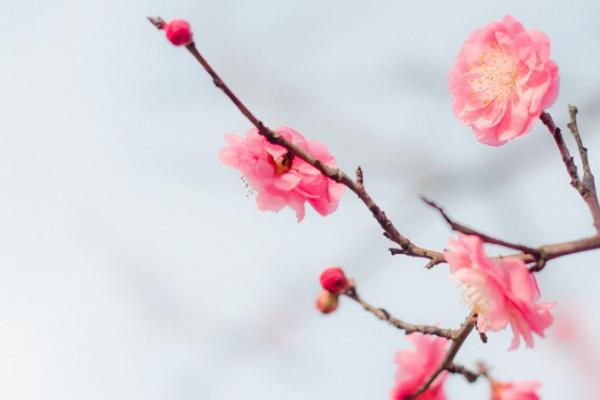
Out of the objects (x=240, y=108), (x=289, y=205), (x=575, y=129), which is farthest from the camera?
(x=575, y=129)

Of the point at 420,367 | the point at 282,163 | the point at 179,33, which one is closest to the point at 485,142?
the point at 282,163

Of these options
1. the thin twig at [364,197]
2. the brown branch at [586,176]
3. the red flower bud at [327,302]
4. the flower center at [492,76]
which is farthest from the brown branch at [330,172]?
the flower center at [492,76]

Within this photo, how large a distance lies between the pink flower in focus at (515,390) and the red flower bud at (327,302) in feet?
1.24

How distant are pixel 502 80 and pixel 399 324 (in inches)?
36.2

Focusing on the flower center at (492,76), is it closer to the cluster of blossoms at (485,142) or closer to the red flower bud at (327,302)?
the cluster of blossoms at (485,142)

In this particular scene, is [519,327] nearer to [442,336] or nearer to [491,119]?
[442,336]

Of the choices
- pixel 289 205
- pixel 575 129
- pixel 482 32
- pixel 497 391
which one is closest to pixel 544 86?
pixel 575 129

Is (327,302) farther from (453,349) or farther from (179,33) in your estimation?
(179,33)

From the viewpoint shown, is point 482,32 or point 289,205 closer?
point 289,205

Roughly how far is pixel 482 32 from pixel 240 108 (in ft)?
3.21

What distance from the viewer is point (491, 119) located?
2.19 metres

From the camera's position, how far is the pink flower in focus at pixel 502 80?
6.61ft

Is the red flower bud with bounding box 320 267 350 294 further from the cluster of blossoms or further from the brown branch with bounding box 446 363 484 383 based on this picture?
the brown branch with bounding box 446 363 484 383

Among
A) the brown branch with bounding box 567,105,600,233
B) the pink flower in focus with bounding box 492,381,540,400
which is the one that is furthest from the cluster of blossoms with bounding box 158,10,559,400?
the brown branch with bounding box 567,105,600,233
